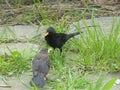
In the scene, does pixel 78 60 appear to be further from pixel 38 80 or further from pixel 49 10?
pixel 49 10

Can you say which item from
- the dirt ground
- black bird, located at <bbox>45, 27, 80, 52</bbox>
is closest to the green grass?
black bird, located at <bbox>45, 27, 80, 52</bbox>

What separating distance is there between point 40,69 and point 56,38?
1040mm

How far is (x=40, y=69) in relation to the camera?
14.7ft

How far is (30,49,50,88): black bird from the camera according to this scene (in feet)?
14.3

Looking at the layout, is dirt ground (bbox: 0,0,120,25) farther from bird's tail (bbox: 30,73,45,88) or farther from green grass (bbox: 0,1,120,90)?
bird's tail (bbox: 30,73,45,88)

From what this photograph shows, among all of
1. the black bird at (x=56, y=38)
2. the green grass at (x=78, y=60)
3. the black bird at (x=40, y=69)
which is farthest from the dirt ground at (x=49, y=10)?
the black bird at (x=40, y=69)

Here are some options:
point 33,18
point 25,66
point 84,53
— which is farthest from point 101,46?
point 33,18

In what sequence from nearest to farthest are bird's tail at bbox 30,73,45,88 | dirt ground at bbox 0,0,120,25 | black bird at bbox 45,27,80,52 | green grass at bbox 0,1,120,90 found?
1. bird's tail at bbox 30,73,45,88
2. green grass at bbox 0,1,120,90
3. black bird at bbox 45,27,80,52
4. dirt ground at bbox 0,0,120,25

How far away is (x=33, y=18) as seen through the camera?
6.93m

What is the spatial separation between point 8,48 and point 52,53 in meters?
0.53

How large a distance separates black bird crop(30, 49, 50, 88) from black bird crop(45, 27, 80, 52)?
2.16 ft

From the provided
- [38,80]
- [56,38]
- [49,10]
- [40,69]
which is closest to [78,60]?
[56,38]

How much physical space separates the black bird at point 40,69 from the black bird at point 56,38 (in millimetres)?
659

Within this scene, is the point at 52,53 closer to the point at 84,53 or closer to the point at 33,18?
the point at 84,53
